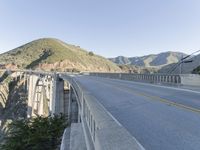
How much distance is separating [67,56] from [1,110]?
230ft

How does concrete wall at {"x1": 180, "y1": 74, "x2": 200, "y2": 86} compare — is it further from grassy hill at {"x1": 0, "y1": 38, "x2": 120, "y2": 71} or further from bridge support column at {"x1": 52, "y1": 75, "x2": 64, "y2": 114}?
grassy hill at {"x1": 0, "y1": 38, "x2": 120, "y2": 71}

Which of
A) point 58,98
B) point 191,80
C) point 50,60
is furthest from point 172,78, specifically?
point 50,60

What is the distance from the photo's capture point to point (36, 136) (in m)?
12.9

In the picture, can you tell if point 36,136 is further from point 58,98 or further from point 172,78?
point 58,98

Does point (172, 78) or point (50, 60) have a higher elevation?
point (50, 60)

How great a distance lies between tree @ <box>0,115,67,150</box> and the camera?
12520 millimetres

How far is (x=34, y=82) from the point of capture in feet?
234

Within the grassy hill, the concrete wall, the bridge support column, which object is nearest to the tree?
the concrete wall

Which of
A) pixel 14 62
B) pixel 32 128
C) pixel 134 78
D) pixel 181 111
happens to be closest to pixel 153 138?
pixel 181 111

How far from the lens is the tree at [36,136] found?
1252cm

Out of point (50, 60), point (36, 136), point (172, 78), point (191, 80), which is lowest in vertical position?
point (36, 136)

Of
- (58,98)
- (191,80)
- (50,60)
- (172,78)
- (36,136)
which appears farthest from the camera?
(50,60)

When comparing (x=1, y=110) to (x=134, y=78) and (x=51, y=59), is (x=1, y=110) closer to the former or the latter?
(x=51, y=59)

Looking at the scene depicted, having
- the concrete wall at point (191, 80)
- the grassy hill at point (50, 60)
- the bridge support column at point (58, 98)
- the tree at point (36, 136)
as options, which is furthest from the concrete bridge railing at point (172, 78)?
the grassy hill at point (50, 60)
